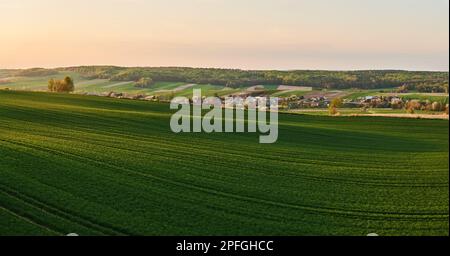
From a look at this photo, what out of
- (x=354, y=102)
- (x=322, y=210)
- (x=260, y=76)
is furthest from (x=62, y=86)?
(x=322, y=210)

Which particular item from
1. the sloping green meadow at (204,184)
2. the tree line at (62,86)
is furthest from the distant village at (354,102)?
the sloping green meadow at (204,184)

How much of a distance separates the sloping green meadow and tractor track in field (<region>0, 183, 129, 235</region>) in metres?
0.03

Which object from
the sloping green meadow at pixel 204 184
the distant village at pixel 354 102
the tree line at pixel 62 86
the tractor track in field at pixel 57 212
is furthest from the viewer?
the tree line at pixel 62 86

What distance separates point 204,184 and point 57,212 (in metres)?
5.91

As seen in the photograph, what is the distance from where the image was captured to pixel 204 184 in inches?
762

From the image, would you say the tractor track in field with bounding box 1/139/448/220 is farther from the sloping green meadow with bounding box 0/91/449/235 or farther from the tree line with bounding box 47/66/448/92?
the tree line with bounding box 47/66/448/92

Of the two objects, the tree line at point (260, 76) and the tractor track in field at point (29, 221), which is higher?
the tree line at point (260, 76)

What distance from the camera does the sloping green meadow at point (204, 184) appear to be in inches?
589

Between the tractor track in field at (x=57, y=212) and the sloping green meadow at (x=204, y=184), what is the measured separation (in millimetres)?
30

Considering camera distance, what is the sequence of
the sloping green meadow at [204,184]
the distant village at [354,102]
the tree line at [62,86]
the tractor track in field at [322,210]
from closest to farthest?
the sloping green meadow at [204,184]
the tractor track in field at [322,210]
the distant village at [354,102]
the tree line at [62,86]

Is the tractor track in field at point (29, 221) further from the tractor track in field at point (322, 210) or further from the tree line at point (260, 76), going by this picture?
the tree line at point (260, 76)

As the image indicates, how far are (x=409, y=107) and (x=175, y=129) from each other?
3820cm

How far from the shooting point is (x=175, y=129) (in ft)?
117
